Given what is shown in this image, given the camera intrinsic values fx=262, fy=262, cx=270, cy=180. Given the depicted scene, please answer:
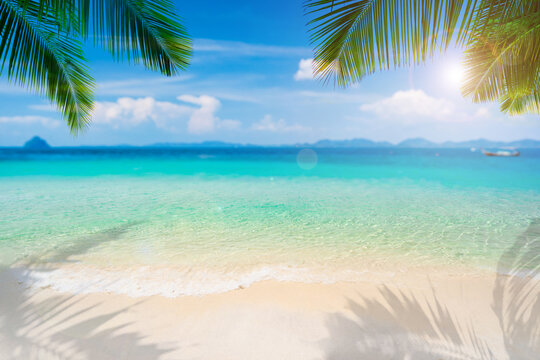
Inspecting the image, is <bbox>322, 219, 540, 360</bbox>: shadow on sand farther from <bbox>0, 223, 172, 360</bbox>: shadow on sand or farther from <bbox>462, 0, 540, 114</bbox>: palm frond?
<bbox>462, 0, 540, 114</bbox>: palm frond

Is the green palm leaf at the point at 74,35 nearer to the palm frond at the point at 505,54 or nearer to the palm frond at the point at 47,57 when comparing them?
the palm frond at the point at 47,57

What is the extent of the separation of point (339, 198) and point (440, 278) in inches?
237

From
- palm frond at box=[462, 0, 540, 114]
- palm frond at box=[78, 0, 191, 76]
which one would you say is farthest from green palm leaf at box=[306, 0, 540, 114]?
palm frond at box=[78, 0, 191, 76]

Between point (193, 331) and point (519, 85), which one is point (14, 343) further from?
point (519, 85)

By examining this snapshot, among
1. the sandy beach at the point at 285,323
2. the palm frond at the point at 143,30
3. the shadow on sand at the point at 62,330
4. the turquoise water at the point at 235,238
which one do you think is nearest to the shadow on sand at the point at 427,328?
the sandy beach at the point at 285,323

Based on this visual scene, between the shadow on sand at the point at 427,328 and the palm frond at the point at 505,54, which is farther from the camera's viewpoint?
the shadow on sand at the point at 427,328

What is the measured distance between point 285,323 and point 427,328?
137cm

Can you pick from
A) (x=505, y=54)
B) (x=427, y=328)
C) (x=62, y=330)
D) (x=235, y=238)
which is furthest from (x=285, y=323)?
(x=505, y=54)

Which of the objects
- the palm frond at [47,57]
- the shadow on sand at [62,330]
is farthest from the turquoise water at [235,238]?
the palm frond at [47,57]

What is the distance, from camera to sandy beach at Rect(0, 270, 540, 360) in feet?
7.31

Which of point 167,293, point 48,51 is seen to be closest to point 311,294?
point 167,293

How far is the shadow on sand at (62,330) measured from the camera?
2197 millimetres

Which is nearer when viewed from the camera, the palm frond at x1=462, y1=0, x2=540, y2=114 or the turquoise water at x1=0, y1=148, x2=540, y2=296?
the palm frond at x1=462, y1=0, x2=540, y2=114

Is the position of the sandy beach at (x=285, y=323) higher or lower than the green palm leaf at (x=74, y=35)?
lower
